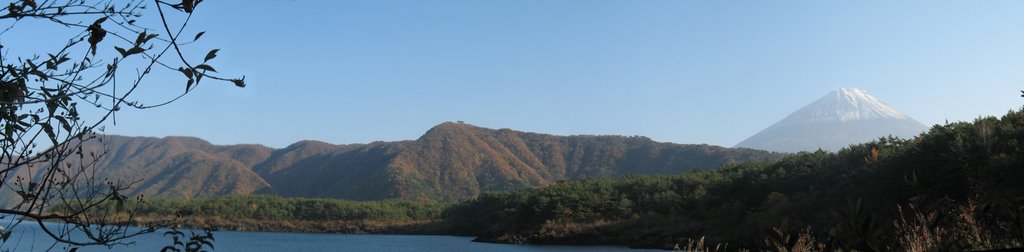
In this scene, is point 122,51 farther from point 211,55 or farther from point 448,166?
point 448,166

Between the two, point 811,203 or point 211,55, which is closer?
point 211,55

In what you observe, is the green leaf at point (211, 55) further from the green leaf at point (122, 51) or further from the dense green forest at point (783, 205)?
the dense green forest at point (783, 205)

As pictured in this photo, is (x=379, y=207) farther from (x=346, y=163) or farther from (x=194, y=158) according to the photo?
(x=194, y=158)

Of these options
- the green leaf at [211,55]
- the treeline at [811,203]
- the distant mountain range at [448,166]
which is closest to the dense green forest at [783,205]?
the treeline at [811,203]

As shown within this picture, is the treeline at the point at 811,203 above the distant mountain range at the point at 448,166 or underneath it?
underneath

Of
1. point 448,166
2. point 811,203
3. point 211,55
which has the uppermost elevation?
point 448,166

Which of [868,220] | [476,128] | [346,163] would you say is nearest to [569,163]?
[476,128]

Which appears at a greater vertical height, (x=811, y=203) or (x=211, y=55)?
(x=811, y=203)

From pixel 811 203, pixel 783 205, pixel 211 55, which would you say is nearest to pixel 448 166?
pixel 783 205
